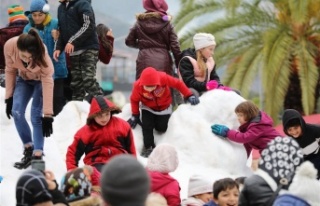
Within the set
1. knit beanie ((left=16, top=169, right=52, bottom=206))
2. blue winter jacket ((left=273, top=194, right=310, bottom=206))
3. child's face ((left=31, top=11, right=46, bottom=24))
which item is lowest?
blue winter jacket ((left=273, top=194, right=310, bottom=206))

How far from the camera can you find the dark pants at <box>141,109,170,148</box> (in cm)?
989

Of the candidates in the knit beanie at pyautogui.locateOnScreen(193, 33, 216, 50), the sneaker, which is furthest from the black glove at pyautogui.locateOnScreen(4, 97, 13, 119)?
the knit beanie at pyautogui.locateOnScreen(193, 33, 216, 50)

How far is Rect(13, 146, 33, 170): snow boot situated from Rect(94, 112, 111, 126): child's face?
1288 mm

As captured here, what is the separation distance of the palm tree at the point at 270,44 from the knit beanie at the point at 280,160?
10565 millimetres

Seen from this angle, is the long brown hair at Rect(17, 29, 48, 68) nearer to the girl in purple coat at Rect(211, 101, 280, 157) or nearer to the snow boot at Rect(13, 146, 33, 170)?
the snow boot at Rect(13, 146, 33, 170)

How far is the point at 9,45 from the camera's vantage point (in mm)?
8930

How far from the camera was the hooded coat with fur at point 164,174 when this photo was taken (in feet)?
24.9

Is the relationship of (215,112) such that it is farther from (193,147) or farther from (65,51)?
(65,51)

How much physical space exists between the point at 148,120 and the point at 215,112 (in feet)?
2.95

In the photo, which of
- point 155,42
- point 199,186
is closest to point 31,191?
point 199,186

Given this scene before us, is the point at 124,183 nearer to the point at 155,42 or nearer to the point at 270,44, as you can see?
the point at 155,42

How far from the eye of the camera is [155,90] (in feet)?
32.1

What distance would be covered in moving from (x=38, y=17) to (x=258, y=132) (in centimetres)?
303

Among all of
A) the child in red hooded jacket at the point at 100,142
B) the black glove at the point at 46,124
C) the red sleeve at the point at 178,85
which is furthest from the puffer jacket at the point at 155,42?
the child in red hooded jacket at the point at 100,142
